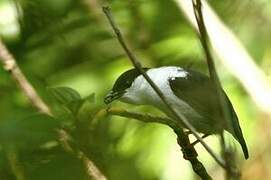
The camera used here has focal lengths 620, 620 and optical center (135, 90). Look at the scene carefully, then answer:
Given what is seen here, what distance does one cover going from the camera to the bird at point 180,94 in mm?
1326

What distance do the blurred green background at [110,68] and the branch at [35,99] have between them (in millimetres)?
11

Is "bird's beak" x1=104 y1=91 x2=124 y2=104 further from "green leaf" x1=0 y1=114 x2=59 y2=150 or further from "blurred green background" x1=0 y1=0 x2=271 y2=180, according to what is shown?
"green leaf" x1=0 y1=114 x2=59 y2=150

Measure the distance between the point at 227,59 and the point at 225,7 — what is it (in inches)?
13.2

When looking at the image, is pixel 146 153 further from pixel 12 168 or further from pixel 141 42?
pixel 12 168

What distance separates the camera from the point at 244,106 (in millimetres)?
1637

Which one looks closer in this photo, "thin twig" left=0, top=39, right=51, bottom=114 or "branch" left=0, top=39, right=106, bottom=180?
"branch" left=0, top=39, right=106, bottom=180

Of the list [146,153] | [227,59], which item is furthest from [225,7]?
[146,153]

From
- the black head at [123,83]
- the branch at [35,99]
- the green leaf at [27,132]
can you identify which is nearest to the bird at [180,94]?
the black head at [123,83]

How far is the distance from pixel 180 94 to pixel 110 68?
0.62 ft

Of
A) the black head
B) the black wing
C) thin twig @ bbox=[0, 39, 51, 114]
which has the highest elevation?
thin twig @ bbox=[0, 39, 51, 114]

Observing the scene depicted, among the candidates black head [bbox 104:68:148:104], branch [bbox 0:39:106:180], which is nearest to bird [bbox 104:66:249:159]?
black head [bbox 104:68:148:104]

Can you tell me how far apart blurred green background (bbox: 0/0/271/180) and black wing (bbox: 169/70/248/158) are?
0.05 m

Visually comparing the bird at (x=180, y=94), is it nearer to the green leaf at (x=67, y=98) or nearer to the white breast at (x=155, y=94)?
the white breast at (x=155, y=94)

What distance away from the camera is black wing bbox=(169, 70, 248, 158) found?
1240 mm
